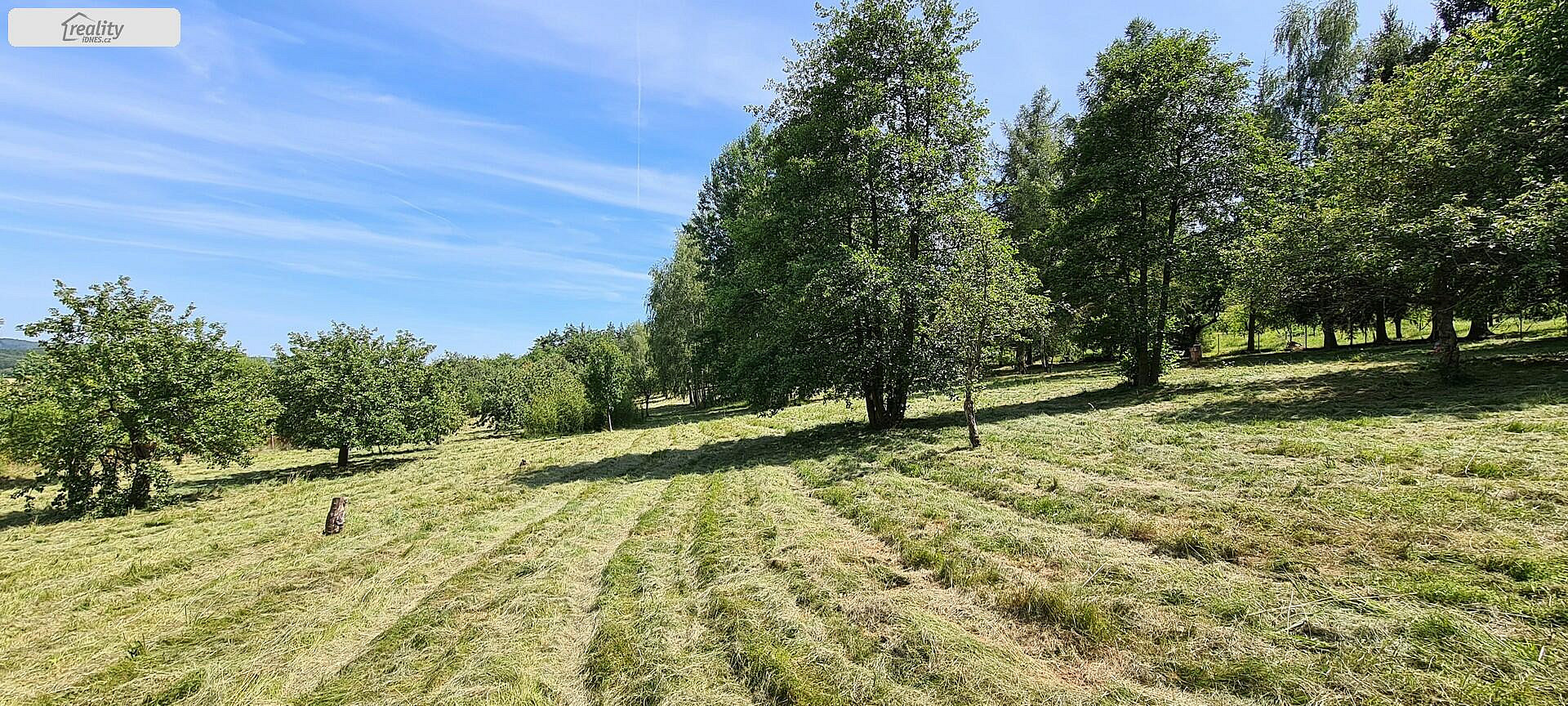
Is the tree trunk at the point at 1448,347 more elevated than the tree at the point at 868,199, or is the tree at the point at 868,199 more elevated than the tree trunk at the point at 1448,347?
the tree at the point at 868,199

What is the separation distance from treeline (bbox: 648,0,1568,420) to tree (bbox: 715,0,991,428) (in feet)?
0.24

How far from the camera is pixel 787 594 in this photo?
6016mm

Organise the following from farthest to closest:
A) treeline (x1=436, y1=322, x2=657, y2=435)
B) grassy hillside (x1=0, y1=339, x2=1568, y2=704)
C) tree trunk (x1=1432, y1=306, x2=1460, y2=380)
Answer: treeline (x1=436, y1=322, x2=657, y2=435) → tree trunk (x1=1432, y1=306, x2=1460, y2=380) → grassy hillside (x1=0, y1=339, x2=1568, y2=704)

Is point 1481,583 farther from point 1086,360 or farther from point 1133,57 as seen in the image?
point 1086,360

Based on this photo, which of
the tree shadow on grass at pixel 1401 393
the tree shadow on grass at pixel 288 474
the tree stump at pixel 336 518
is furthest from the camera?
the tree shadow on grass at pixel 288 474

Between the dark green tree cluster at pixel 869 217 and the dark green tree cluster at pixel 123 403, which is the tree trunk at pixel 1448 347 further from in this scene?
the dark green tree cluster at pixel 123 403

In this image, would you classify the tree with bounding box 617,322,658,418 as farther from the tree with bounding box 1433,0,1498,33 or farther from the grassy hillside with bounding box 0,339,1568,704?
the tree with bounding box 1433,0,1498,33

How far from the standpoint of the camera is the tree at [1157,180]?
18500mm

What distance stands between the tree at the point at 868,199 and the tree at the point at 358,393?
17.3 m

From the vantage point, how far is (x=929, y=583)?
599cm

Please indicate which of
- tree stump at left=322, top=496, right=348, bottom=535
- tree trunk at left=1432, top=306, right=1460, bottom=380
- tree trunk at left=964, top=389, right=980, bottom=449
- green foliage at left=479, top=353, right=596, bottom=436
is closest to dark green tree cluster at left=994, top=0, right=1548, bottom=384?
tree trunk at left=1432, top=306, right=1460, bottom=380

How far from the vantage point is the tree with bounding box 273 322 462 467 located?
861 inches

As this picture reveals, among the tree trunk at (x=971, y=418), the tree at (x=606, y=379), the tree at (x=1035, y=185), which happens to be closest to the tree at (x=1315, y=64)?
the tree at (x=1035, y=185)

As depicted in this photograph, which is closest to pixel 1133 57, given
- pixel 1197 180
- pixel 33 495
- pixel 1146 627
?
pixel 1197 180
